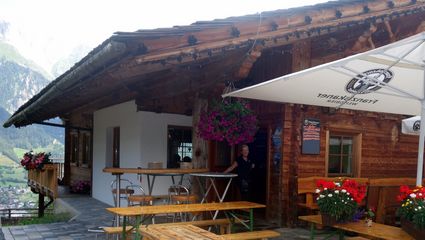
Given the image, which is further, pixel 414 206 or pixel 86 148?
pixel 86 148

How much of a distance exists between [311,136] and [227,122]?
1942 millimetres

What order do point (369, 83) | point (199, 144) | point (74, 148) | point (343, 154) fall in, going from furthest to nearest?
point (74, 148) → point (343, 154) → point (199, 144) → point (369, 83)

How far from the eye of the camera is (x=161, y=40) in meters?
4.45

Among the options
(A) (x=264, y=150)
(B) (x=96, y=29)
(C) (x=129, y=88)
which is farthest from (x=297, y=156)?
(B) (x=96, y=29)

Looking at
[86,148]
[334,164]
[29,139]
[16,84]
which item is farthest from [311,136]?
[16,84]

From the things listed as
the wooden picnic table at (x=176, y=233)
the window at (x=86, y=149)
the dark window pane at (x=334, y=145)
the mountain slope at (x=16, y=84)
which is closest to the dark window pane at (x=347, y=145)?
the dark window pane at (x=334, y=145)

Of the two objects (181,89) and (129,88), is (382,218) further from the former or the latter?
(129,88)

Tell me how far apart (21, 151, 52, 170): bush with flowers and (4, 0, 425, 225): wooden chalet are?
1.80 m

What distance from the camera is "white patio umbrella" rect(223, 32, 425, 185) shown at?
4.13 m

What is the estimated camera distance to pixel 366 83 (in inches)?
192

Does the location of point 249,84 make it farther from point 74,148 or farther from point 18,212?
point 18,212

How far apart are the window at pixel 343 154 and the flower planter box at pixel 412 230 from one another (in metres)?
3.41

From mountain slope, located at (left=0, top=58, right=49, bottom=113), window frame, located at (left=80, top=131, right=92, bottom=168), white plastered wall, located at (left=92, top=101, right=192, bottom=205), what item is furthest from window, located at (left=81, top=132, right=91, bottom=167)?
mountain slope, located at (left=0, top=58, right=49, bottom=113)

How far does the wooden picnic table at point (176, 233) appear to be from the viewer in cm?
395
